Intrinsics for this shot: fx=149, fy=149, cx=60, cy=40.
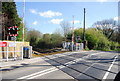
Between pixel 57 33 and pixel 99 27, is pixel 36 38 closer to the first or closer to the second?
pixel 57 33

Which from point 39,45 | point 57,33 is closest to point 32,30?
point 39,45

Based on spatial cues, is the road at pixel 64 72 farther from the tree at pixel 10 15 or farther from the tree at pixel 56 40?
the tree at pixel 56 40

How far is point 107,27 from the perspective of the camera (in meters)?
61.2

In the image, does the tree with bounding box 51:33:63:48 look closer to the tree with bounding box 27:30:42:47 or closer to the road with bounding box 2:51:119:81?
the tree with bounding box 27:30:42:47

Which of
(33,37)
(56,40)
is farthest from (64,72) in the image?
(33,37)

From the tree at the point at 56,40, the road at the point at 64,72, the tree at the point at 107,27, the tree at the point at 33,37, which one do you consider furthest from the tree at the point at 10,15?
the tree at the point at 107,27

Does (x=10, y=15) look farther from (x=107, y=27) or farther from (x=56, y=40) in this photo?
(x=107, y=27)

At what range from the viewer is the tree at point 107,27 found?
5969 centimetres

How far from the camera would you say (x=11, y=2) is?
84.9 ft

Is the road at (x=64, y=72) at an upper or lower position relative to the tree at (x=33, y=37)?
lower

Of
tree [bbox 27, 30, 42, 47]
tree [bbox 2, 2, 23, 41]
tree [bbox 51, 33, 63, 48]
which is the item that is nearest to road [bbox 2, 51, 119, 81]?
tree [bbox 2, 2, 23, 41]

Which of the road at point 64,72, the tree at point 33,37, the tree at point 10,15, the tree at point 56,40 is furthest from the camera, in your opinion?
the tree at point 33,37

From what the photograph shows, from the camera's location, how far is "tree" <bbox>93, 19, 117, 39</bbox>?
59.7 metres

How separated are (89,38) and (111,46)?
1164cm
